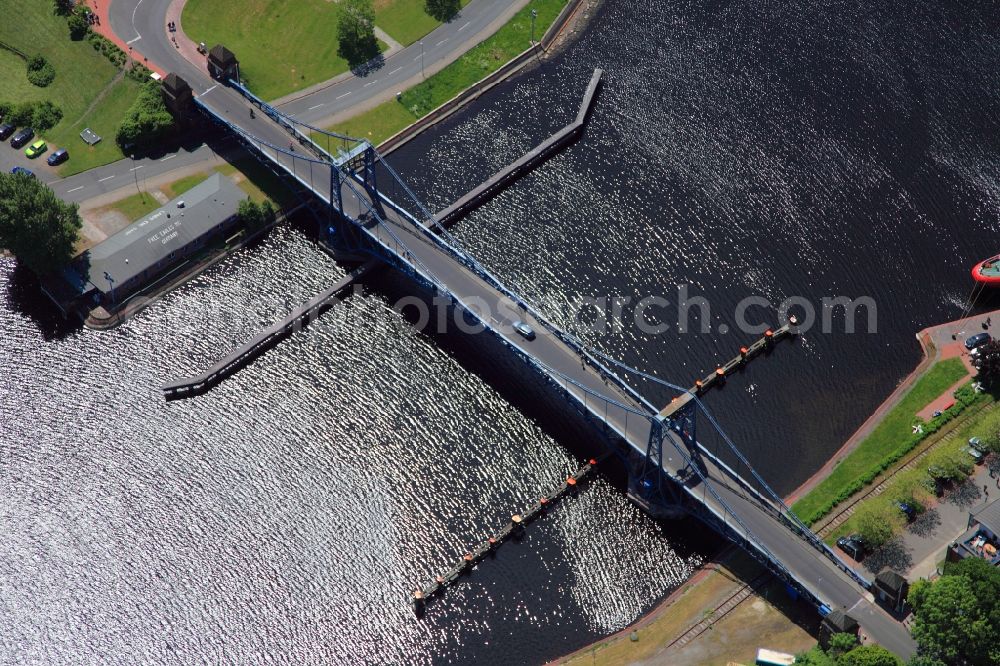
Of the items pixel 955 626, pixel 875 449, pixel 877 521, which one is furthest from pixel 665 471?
pixel 955 626

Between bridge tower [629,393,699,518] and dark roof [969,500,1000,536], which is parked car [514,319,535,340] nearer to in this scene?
bridge tower [629,393,699,518]

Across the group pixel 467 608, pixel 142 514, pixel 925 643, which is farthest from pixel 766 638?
pixel 142 514

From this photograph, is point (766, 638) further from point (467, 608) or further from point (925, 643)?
point (467, 608)

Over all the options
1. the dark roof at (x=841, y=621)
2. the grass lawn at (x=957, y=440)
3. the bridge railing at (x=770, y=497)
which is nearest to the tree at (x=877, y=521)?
the grass lawn at (x=957, y=440)

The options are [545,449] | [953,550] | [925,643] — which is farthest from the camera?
[545,449]

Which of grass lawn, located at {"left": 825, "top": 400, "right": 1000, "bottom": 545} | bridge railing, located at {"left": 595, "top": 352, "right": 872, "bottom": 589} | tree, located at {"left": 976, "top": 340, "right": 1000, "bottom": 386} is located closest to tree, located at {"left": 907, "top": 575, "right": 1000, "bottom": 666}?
bridge railing, located at {"left": 595, "top": 352, "right": 872, "bottom": 589}

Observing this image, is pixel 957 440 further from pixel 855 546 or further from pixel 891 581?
pixel 891 581
